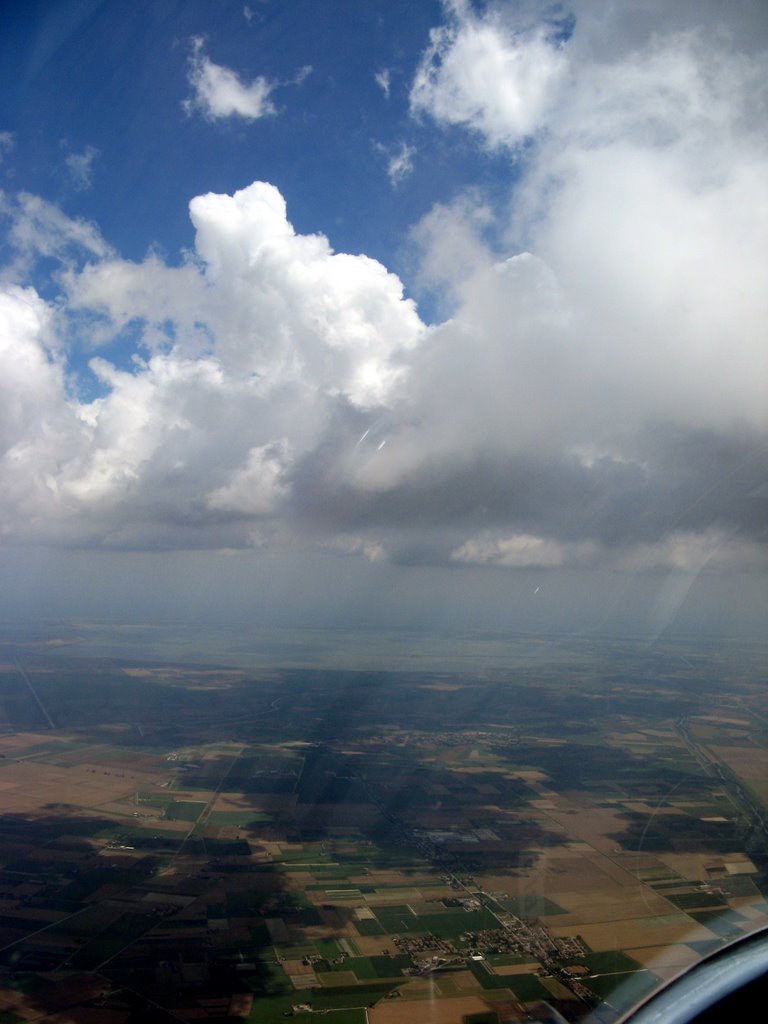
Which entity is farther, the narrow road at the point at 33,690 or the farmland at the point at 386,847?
the narrow road at the point at 33,690

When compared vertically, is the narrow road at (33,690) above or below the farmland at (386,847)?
above

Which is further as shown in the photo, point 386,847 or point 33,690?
point 33,690

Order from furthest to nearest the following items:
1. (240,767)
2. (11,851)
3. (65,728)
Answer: (65,728)
(240,767)
(11,851)

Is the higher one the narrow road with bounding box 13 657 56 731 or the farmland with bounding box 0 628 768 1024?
the narrow road with bounding box 13 657 56 731

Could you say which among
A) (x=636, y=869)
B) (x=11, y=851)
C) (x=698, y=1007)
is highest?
(x=698, y=1007)

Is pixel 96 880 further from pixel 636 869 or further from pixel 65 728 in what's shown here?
pixel 65 728

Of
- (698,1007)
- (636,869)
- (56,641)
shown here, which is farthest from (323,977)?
(56,641)

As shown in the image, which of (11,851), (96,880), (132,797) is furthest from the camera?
(132,797)

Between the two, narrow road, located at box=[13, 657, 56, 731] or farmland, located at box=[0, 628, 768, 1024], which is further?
narrow road, located at box=[13, 657, 56, 731]
